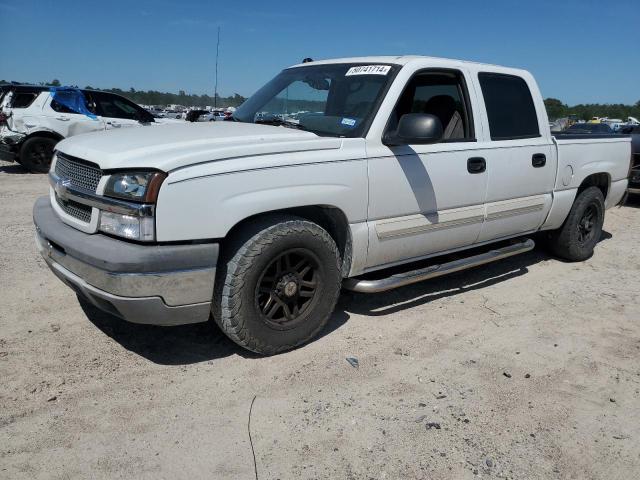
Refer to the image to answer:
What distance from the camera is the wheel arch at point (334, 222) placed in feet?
11.5

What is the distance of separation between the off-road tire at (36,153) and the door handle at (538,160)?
956 cm

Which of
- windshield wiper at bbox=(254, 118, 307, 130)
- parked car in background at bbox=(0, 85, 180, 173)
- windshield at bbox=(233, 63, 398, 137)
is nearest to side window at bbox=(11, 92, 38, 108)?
parked car in background at bbox=(0, 85, 180, 173)

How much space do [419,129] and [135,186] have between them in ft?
5.79

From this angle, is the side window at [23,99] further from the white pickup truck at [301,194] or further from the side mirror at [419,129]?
the side mirror at [419,129]

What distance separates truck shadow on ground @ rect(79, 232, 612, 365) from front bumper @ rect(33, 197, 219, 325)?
21.1 inches

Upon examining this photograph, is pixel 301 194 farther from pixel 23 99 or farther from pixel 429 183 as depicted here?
pixel 23 99

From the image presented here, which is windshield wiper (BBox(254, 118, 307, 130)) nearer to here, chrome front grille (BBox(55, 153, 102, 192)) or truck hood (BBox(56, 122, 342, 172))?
truck hood (BBox(56, 122, 342, 172))

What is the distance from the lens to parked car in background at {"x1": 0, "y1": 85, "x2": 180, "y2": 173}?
35.1 ft

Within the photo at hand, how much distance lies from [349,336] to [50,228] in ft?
6.78

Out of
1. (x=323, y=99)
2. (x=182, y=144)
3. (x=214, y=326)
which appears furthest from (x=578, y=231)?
(x=182, y=144)

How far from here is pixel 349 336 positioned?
386 cm

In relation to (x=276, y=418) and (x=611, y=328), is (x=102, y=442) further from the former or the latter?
(x=611, y=328)

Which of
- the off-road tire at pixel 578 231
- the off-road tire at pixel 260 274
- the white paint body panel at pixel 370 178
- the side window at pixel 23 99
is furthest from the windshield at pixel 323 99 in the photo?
the side window at pixel 23 99

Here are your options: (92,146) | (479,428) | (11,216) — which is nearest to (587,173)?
(479,428)
